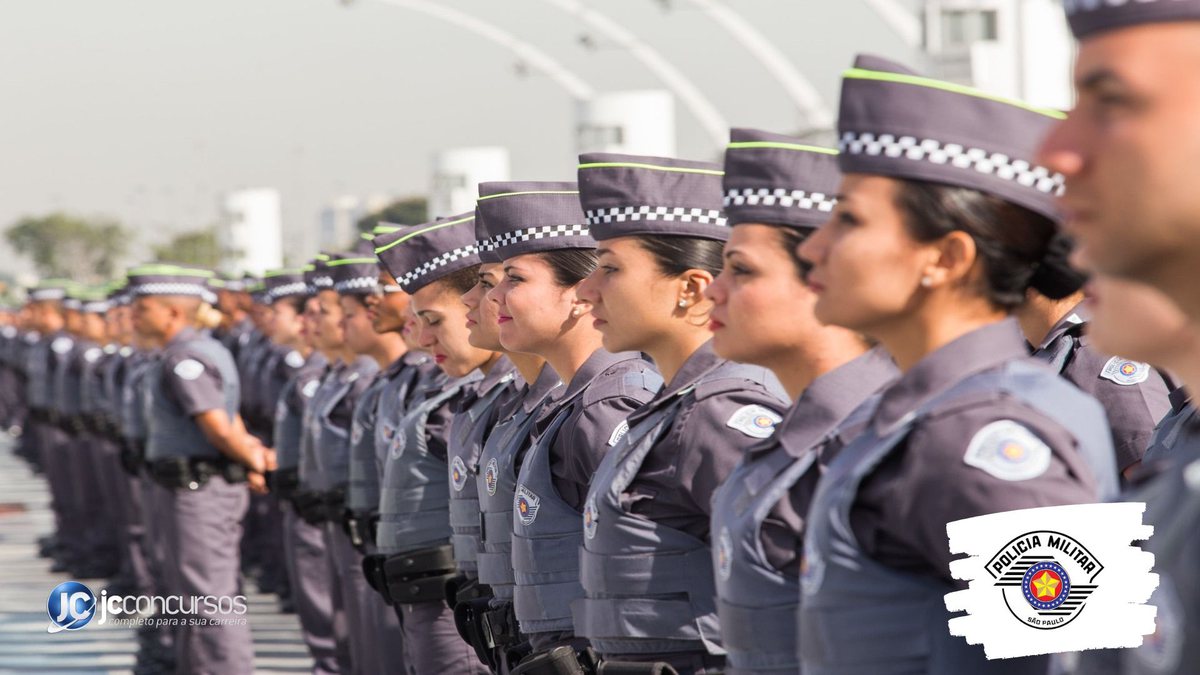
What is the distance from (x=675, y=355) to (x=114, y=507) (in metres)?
11.7

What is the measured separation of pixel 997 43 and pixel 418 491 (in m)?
7.43

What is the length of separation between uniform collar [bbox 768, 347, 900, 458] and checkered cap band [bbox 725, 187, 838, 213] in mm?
289

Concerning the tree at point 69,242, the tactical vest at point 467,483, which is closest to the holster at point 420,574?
the tactical vest at point 467,483

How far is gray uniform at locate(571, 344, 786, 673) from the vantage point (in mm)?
3590

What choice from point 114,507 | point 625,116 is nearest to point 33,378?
point 114,507

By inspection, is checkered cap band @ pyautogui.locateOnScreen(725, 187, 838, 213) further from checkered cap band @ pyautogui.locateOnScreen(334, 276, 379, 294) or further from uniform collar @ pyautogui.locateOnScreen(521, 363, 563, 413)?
checkered cap band @ pyautogui.locateOnScreen(334, 276, 379, 294)

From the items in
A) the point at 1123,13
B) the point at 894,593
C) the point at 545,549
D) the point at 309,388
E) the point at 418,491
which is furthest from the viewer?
the point at 309,388

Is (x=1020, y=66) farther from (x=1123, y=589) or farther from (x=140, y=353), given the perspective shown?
(x=1123, y=589)

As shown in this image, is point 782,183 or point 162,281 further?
point 162,281

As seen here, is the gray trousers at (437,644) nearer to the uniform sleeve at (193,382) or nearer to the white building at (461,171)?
the uniform sleeve at (193,382)

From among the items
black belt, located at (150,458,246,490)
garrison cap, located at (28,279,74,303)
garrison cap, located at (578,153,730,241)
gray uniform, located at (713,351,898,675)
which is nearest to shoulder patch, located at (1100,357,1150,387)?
garrison cap, located at (578,153,730,241)

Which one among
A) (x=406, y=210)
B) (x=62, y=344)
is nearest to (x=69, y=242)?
(x=406, y=210)

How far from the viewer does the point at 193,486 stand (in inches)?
374

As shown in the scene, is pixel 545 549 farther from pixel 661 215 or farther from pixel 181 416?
pixel 181 416
